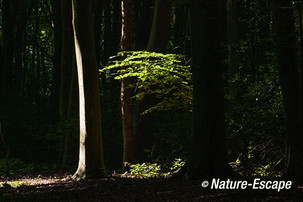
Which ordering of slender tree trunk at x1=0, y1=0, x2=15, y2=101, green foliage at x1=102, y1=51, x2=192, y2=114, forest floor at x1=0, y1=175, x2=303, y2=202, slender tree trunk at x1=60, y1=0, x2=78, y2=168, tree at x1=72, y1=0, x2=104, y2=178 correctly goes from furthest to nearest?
slender tree trunk at x1=0, y1=0, x2=15, y2=101
slender tree trunk at x1=60, y1=0, x2=78, y2=168
green foliage at x1=102, y1=51, x2=192, y2=114
tree at x1=72, y1=0, x2=104, y2=178
forest floor at x1=0, y1=175, x2=303, y2=202

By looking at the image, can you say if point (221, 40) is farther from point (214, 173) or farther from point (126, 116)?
point (126, 116)

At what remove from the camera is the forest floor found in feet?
20.9

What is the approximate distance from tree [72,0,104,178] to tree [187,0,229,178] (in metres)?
3.05

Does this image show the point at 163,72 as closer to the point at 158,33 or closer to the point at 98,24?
the point at 158,33

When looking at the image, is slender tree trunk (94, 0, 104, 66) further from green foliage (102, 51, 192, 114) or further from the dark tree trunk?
green foliage (102, 51, 192, 114)

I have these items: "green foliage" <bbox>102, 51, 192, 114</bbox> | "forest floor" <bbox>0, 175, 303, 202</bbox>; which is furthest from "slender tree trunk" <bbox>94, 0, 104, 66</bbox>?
"forest floor" <bbox>0, 175, 303, 202</bbox>

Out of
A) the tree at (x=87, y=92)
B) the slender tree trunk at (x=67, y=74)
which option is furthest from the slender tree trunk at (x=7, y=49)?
the tree at (x=87, y=92)

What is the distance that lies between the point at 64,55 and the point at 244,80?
456 inches

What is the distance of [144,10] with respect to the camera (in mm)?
16719

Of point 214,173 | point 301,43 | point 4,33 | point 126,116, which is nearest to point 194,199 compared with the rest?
point 214,173

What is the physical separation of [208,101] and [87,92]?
349 cm

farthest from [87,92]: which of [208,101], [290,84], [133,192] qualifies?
[290,84]

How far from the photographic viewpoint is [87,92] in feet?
33.0

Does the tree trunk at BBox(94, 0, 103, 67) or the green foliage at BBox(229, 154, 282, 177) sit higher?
the tree trunk at BBox(94, 0, 103, 67)
